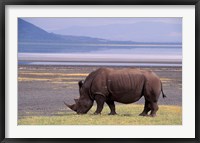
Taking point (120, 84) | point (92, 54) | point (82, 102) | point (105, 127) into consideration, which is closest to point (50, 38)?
point (92, 54)

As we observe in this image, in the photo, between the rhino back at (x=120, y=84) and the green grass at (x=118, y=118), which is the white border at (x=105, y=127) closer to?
the green grass at (x=118, y=118)

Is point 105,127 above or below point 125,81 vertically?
below

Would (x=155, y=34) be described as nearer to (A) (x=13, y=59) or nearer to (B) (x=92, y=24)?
(B) (x=92, y=24)

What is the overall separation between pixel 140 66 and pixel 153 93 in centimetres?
22

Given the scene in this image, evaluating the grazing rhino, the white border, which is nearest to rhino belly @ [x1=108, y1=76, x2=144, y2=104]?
the grazing rhino

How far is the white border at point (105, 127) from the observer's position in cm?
615

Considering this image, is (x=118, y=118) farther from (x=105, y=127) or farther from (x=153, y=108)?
(x=153, y=108)

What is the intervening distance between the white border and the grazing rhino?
0.55ft

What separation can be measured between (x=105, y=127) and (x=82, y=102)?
27cm

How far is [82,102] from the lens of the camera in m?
6.31

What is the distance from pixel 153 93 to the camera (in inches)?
249

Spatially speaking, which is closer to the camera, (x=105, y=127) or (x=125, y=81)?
(x=105, y=127)

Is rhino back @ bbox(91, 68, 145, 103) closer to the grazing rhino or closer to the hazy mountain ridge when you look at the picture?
the grazing rhino

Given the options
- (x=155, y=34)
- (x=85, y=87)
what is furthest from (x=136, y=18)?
(x=85, y=87)
